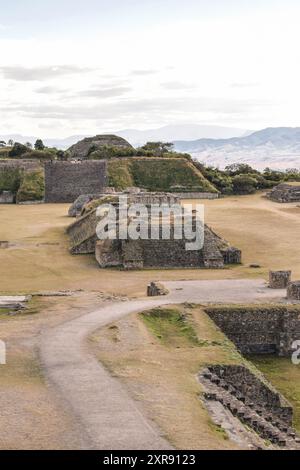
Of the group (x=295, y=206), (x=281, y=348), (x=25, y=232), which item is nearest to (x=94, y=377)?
(x=281, y=348)

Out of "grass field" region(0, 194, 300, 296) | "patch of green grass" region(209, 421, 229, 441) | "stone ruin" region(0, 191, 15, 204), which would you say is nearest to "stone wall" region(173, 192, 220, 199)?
"grass field" region(0, 194, 300, 296)

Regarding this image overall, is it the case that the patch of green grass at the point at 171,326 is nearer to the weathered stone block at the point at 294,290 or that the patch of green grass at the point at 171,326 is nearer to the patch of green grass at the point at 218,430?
the weathered stone block at the point at 294,290

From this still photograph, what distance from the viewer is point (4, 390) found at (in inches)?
699

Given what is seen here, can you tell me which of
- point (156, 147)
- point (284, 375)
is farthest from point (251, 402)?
point (156, 147)

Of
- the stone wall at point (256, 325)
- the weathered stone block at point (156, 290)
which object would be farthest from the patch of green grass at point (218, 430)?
the weathered stone block at point (156, 290)

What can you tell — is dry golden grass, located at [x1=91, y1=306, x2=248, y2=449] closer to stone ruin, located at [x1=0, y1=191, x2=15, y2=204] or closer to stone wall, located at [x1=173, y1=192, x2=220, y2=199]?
stone wall, located at [x1=173, y1=192, x2=220, y2=199]

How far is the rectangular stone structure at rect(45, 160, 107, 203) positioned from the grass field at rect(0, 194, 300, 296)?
37.2 ft

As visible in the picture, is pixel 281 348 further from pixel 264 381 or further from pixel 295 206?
pixel 295 206

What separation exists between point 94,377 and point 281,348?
10.6 m

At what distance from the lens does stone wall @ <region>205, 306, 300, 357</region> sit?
88.6 ft

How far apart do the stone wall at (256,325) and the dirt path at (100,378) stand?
70.5 inches

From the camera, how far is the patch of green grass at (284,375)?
22.5m

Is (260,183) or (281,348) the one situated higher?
(260,183)

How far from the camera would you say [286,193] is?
74.1 meters
